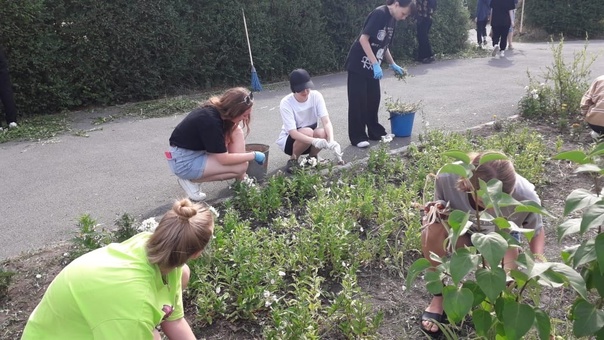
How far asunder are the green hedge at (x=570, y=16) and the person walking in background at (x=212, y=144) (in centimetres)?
1434

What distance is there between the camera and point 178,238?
2186 millimetres

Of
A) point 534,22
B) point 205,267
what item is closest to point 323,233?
point 205,267

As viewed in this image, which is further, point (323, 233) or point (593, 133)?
point (593, 133)

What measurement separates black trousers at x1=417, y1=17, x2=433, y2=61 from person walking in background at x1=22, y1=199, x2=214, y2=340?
34.7 ft

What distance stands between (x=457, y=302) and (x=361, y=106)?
4.54 meters

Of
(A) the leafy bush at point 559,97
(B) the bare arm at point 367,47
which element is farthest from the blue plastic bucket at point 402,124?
(A) the leafy bush at point 559,97

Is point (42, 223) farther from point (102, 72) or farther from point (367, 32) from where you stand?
point (102, 72)

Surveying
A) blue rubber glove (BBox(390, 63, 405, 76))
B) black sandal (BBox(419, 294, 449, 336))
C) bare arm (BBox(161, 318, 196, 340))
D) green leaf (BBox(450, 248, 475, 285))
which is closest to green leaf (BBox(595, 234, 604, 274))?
green leaf (BBox(450, 248, 475, 285))

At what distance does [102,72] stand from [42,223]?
15.4 feet

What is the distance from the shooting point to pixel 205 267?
3.23m

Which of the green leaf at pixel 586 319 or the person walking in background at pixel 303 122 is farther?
the person walking in background at pixel 303 122

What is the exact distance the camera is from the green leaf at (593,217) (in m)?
1.37

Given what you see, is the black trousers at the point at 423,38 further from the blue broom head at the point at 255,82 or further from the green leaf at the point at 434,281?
the green leaf at the point at 434,281

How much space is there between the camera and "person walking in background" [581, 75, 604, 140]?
16.3 feet
